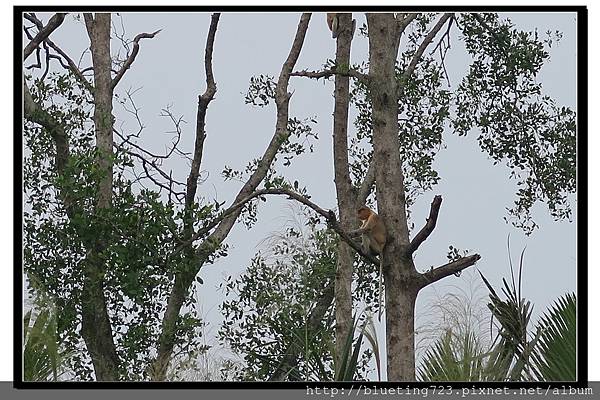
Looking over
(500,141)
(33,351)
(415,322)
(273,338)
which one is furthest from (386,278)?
(33,351)

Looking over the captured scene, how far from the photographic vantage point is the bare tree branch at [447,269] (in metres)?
3.58

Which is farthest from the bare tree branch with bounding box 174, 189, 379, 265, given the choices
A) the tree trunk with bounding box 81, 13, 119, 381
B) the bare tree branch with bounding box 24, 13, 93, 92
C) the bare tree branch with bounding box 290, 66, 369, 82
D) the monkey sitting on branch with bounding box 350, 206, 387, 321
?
the bare tree branch with bounding box 24, 13, 93, 92

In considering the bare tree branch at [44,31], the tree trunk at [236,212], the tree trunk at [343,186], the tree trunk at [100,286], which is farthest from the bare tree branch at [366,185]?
the bare tree branch at [44,31]

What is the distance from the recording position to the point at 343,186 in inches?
196

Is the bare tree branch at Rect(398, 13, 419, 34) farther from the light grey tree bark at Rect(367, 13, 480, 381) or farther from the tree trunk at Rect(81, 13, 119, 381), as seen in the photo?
the tree trunk at Rect(81, 13, 119, 381)

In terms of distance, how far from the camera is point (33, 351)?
3.13 metres

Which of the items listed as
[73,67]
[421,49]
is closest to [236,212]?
[73,67]

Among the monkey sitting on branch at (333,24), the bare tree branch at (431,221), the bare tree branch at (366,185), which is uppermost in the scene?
the monkey sitting on branch at (333,24)

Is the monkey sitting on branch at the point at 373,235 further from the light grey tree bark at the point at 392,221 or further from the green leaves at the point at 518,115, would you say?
the green leaves at the point at 518,115

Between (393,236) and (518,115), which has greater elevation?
(518,115)

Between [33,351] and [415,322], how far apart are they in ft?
4.90

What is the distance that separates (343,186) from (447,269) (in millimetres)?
1379

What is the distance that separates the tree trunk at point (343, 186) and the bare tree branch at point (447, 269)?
43.5 inches

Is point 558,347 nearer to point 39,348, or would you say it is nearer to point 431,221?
point 431,221
